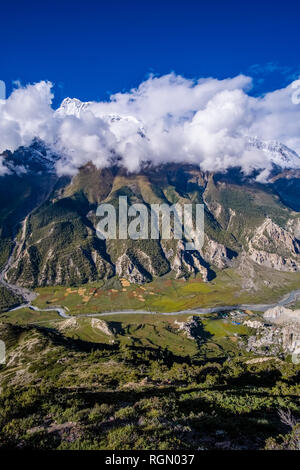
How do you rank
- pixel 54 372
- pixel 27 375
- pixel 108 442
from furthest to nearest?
pixel 27 375
pixel 54 372
pixel 108 442

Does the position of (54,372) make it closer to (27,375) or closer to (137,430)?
(27,375)

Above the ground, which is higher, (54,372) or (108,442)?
(108,442)

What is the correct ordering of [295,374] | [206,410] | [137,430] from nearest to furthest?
[137,430], [206,410], [295,374]

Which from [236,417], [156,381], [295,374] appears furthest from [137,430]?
[295,374]
